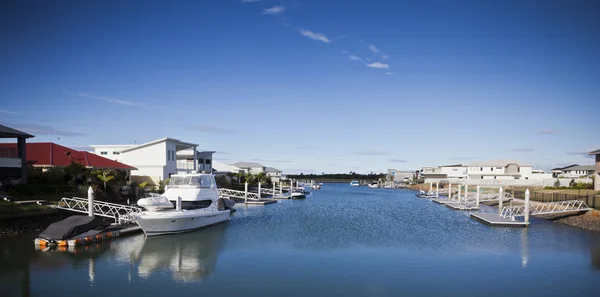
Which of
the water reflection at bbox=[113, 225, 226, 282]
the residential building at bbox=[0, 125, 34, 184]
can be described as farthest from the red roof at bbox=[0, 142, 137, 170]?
the water reflection at bbox=[113, 225, 226, 282]

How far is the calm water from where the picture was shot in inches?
677

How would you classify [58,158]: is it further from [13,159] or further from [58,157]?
[13,159]

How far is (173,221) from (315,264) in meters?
12.7

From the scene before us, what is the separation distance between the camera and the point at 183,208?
103ft

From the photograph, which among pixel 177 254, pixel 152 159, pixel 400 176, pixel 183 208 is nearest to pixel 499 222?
pixel 183 208

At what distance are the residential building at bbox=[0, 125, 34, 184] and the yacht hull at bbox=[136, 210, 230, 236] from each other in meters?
14.8

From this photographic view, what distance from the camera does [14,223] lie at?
1009 inches

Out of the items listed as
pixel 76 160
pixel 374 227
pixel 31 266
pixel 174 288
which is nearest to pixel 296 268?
pixel 174 288

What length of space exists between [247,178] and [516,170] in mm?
67433

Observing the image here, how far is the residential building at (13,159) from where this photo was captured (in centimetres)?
3206

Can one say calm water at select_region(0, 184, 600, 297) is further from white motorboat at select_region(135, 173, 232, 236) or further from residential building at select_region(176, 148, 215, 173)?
residential building at select_region(176, 148, 215, 173)

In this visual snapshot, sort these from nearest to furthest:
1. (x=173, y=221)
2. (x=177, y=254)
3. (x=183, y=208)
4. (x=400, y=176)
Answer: (x=177, y=254)
(x=173, y=221)
(x=183, y=208)
(x=400, y=176)

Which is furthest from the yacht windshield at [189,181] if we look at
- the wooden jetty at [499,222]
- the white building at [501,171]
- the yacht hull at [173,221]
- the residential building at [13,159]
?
the white building at [501,171]

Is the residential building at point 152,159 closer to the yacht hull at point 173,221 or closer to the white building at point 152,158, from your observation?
the white building at point 152,158
